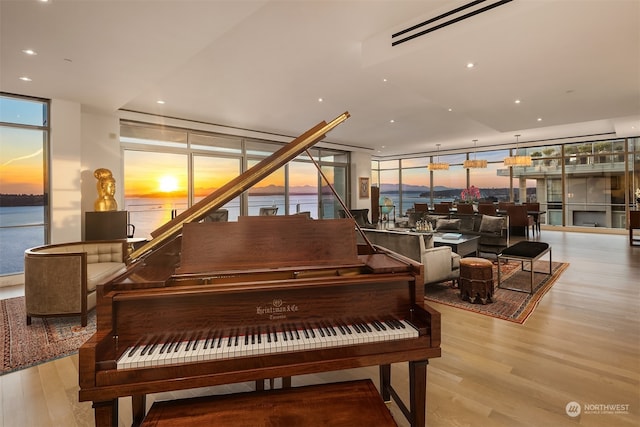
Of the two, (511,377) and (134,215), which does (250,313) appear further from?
(134,215)

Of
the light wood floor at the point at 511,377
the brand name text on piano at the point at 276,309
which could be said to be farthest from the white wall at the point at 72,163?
the brand name text on piano at the point at 276,309

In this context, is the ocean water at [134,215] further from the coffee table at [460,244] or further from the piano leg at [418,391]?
the piano leg at [418,391]

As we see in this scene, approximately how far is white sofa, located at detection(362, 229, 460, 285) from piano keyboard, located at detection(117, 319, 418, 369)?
2551 mm

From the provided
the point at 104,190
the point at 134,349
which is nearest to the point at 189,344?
the point at 134,349

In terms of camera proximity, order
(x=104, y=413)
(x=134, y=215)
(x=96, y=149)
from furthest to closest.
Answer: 1. (x=134, y=215)
2. (x=96, y=149)
3. (x=104, y=413)

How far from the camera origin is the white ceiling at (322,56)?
2.67 m

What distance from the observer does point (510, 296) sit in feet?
13.1

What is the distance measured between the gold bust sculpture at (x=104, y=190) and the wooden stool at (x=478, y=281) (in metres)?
5.71

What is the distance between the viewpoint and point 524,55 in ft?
10.9

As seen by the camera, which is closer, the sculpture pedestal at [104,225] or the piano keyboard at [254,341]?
the piano keyboard at [254,341]

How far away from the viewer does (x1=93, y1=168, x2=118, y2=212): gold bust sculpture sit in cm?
530

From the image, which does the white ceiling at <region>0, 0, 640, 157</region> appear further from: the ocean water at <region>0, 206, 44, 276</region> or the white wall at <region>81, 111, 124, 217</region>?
the ocean water at <region>0, 206, 44, 276</region>

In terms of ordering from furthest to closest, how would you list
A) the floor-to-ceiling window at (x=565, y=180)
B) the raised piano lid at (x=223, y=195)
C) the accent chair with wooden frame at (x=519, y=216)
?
the floor-to-ceiling window at (x=565, y=180), the accent chair with wooden frame at (x=519, y=216), the raised piano lid at (x=223, y=195)

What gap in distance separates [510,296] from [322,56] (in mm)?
3861
